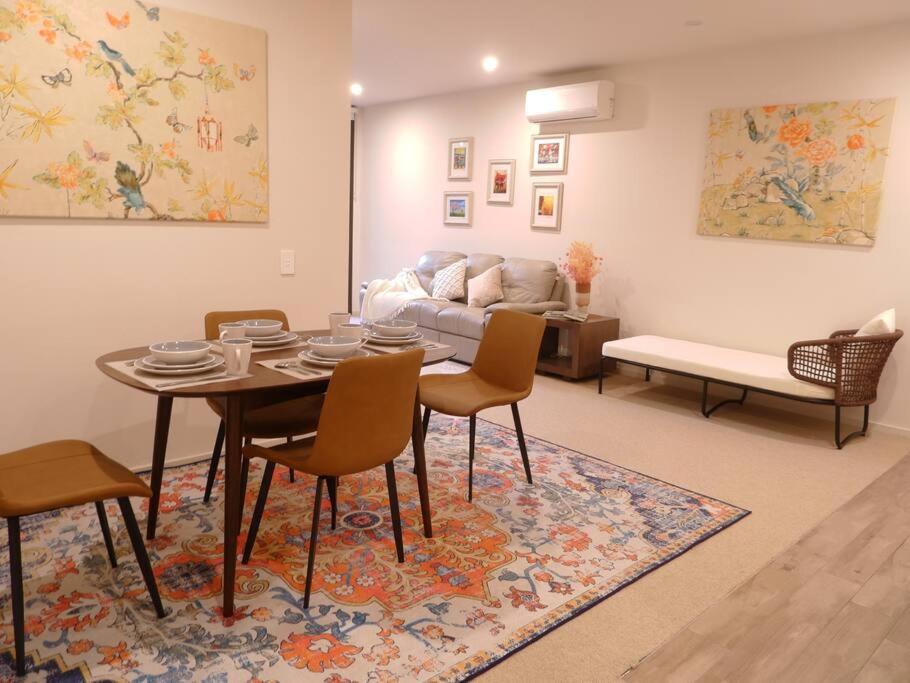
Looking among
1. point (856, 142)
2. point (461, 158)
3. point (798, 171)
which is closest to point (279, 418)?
point (798, 171)

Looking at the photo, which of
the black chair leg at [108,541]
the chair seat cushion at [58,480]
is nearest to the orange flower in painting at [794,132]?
the chair seat cushion at [58,480]

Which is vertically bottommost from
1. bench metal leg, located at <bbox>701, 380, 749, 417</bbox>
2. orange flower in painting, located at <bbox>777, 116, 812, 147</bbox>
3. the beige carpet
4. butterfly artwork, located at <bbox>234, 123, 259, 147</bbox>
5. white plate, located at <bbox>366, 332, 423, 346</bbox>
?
the beige carpet

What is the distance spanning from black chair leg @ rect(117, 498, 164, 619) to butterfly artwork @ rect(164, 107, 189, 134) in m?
1.84

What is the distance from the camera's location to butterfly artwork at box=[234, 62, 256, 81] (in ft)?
10.4

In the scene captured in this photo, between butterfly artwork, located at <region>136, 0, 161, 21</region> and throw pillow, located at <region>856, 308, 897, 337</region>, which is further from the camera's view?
throw pillow, located at <region>856, 308, 897, 337</region>

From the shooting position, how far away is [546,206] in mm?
6141

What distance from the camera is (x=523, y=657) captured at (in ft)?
6.43

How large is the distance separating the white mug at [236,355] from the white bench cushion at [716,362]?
3.25m

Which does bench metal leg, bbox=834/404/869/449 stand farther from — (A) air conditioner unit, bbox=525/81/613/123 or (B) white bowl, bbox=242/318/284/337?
(B) white bowl, bbox=242/318/284/337

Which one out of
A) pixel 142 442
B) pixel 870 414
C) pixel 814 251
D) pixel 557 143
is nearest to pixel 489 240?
pixel 557 143

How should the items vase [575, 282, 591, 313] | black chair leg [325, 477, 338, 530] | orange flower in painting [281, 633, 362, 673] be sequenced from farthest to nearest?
vase [575, 282, 591, 313] < black chair leg [325, 477, 338, 530] < orange flower in painting [281, 633, 362, 673]

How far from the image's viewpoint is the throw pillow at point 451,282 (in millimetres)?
6469

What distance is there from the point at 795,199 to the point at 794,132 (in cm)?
47

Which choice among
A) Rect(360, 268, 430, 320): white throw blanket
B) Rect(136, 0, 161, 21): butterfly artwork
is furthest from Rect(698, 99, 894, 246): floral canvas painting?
Rect(136, 0, 161, 21): butterfly artwork
